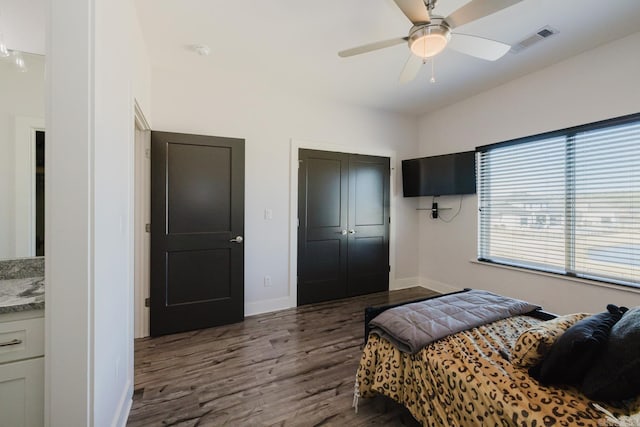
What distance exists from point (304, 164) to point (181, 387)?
2.57 metres

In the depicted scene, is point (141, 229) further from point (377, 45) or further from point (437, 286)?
point (437, 286)

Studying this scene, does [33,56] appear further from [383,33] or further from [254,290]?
[254,290]

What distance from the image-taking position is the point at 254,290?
3191 millimetres

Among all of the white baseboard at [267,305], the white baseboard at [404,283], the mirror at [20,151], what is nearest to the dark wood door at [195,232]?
the white baseboard at [267,305]

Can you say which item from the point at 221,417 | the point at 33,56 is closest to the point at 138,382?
the point at 221,417

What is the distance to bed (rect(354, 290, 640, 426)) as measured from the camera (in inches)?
38.4

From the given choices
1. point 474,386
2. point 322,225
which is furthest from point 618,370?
point 322,225

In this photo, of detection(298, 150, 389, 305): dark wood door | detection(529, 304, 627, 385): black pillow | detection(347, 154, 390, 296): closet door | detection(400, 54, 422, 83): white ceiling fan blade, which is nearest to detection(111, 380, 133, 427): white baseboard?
detection(298, 150, 389, 305): dark wood door

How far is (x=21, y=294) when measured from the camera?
1176 mm

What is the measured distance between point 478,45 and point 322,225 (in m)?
2.44

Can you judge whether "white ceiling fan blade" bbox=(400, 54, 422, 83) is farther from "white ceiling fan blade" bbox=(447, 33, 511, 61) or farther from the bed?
the bed

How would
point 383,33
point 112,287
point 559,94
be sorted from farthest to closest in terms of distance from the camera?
1. point 559,94
2. point 383,33
3. point 112,287

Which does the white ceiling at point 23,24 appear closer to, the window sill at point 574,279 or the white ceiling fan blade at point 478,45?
the white ceiling fan blade at point 478,45

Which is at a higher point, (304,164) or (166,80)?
(166,80)
